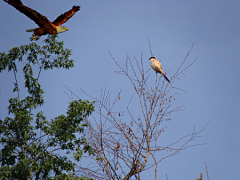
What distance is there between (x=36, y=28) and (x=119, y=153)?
3430mm

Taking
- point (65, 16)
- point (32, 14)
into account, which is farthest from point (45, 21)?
point (65, 16)

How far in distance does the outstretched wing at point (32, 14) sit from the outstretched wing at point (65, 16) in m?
0.28

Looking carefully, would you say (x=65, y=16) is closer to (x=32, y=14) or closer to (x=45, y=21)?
(x=45, y=21)

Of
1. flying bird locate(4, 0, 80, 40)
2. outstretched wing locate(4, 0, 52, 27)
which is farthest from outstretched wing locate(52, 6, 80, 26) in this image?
outstretched wing locate(4, 0, 52, 27)

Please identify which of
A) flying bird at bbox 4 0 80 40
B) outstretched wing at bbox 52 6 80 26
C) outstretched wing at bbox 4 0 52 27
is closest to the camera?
outstretched wing at bbox 4 0 52 27

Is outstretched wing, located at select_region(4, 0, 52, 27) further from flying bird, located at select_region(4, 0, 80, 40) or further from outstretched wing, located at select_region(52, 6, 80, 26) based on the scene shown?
outstretched wing, located at select_region(52, 6, 80, 26)

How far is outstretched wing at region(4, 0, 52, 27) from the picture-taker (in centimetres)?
506

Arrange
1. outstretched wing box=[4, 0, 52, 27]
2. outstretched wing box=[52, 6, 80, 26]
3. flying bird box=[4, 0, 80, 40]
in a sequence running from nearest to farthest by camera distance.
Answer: outstretched wing box=[4, 0, 52, 27], flying bird box=[4, 0, 80, 40], outstretched wing box=[52, 6, 80, 26]

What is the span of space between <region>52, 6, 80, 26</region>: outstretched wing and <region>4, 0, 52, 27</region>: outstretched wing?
28cm

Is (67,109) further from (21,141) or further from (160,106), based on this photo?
(160,106)

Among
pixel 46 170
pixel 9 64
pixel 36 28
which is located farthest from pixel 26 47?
pixel 46 170

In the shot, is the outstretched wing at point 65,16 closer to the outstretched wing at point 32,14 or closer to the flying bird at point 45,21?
the flying bird at point 45,21

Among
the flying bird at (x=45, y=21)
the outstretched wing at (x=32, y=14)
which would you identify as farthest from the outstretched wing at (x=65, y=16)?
the outstretched wing at (x=32, y=14)

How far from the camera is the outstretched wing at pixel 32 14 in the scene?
16.6 ft
